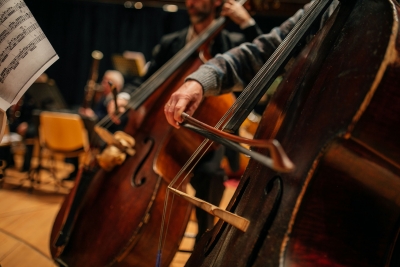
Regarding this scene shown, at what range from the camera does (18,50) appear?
0.77 m

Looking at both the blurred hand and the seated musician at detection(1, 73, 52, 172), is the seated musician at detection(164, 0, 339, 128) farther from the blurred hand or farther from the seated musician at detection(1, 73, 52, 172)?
the blurred hand

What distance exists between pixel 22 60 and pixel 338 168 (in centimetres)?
73

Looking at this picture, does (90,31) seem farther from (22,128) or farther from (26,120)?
(22,128)

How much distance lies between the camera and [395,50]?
478 mm

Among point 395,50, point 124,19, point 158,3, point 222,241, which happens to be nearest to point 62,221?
point 222,241

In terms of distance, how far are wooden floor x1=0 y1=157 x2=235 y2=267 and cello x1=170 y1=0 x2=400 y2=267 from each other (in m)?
1.08

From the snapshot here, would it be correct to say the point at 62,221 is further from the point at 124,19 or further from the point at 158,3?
the point at 124,19

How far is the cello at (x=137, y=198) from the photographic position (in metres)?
1.08

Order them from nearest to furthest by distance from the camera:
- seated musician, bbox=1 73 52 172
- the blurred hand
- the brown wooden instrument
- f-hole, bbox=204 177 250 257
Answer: f-hole, bbox=204 177 250 257
seated musician, bbox=1 73 52 172
the blurred hand
the brown wooden instrument

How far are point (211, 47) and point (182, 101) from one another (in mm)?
944

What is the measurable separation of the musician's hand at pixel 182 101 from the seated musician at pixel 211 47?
561 mm

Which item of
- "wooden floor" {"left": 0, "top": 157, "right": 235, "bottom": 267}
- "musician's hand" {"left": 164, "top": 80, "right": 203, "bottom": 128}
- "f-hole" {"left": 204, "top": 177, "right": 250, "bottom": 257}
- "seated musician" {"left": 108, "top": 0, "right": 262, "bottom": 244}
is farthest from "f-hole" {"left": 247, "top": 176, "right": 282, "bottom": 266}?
"wooden floor" {"left": 0, "top": 157, "right": 235, "bottom": 267}

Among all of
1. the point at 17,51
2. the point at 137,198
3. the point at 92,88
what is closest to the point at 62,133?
the point at 92,88

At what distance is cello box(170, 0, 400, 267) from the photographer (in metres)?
0.48
